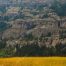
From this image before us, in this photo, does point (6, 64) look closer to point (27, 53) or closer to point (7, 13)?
point (27, 53)

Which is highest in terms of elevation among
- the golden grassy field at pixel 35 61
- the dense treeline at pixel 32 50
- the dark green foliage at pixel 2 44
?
the dark green foliage at pixel 2 44

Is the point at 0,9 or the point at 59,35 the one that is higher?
the point at 0,9

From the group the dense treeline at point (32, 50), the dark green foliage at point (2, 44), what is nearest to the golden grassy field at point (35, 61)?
the dense treeline at point (32, 50)

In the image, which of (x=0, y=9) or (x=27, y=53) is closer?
(x=27, y=53)

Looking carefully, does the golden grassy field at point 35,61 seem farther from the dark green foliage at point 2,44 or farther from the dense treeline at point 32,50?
the dark green foliage at point 2,44

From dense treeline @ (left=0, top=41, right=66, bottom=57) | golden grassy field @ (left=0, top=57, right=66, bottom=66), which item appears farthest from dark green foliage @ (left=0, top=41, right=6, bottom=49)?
golden grassy field @ (left=0, top=57, right=66, bottom=66)

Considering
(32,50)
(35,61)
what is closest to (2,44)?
(32,50)

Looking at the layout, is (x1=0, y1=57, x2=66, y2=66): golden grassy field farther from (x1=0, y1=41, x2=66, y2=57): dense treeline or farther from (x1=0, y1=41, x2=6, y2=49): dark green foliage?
(x1=0, y1=41, x2=6, y2=49): dark green foliage

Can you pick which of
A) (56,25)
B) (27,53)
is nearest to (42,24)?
(56,25)
